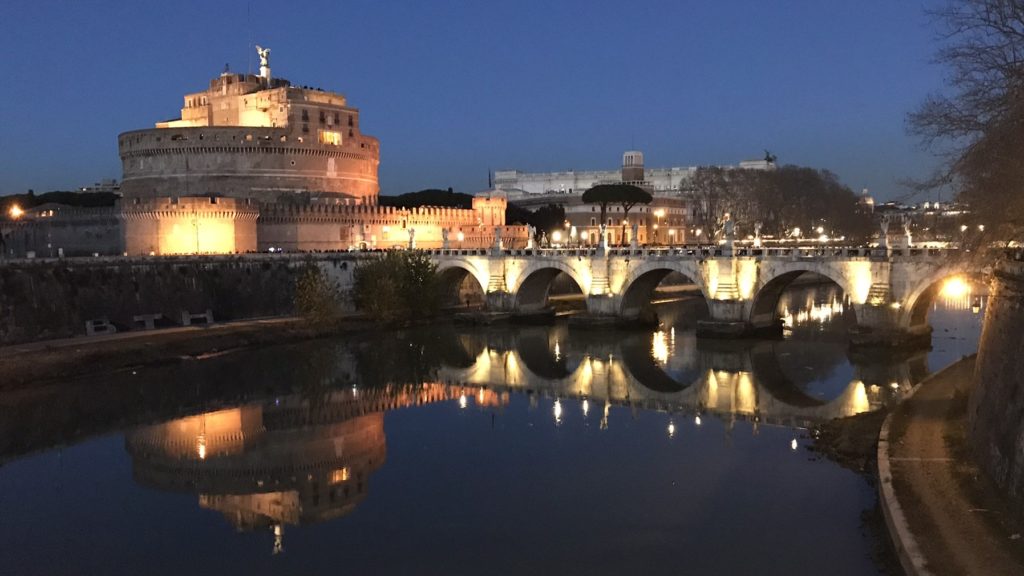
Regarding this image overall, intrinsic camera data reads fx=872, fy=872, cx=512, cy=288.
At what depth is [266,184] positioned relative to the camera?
53.3 m

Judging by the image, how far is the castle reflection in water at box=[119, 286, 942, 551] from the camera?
17156 millimetres

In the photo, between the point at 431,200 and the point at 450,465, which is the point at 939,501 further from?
the point at 431,200

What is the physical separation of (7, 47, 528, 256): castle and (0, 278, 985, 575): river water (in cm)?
1531

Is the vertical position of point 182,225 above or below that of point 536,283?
above

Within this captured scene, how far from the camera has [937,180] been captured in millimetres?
16469

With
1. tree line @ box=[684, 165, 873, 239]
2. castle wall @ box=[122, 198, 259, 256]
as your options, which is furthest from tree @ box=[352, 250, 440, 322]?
tree line @ box=[684, 165, 873, 239]

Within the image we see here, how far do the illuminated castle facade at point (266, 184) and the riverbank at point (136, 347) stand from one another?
33.0ft

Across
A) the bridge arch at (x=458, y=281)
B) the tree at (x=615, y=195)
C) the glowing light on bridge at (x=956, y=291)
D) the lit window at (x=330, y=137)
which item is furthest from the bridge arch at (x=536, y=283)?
the tree at (x=615, y=195)

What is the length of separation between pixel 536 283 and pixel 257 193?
820 inches

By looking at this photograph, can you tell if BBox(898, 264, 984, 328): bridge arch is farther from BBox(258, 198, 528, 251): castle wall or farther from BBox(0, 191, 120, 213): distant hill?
BBox(0, 191, 120, 213): distant hill

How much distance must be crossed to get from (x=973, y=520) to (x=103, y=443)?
58.3 ft

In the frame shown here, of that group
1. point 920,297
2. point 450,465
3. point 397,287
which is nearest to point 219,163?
point 397,287

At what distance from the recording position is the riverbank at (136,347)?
25508 mm

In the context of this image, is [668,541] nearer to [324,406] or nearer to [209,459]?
[209,459]
